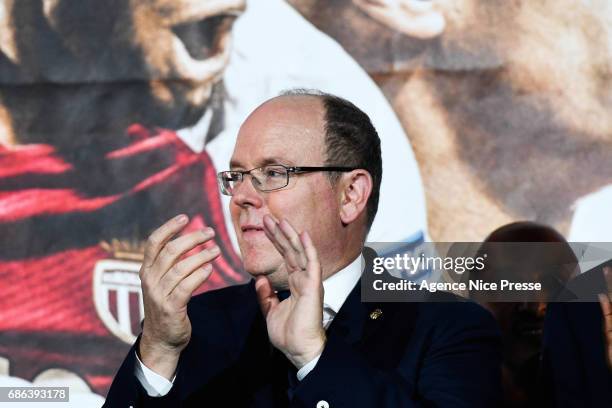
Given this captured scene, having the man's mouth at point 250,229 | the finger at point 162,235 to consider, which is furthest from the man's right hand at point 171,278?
the man's mouth at point 250,229

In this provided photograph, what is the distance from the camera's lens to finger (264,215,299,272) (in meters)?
1.68

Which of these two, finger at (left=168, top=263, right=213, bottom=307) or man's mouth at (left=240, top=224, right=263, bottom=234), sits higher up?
man's mouth at (left=240, top=224, right=263, bottom=234)

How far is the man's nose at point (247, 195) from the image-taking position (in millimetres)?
1970

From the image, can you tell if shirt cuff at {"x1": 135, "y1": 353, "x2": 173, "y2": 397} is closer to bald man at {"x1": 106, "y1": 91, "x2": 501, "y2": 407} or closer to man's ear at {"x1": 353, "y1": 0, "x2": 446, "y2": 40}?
bald man at {"x1": 106, "y1": 91, "x2": 501, "y2": 407}

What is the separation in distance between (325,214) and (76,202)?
4.26ft

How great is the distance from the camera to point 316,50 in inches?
118

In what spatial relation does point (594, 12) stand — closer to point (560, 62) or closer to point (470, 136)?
point (560, 62)

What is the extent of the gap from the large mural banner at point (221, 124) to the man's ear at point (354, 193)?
0.85 meters

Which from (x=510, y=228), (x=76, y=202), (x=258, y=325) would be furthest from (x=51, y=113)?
(x=510, y=228)

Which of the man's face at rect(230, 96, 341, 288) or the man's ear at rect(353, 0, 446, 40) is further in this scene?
the man's ear at rect(353, 0, 446, 40)

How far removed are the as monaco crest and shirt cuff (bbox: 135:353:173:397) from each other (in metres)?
1.16

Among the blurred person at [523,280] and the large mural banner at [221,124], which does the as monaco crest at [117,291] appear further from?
the blurred person at [523,280]

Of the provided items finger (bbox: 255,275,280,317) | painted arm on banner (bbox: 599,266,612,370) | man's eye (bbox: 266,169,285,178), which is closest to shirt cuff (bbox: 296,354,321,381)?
finger (bbox: 255,275,280,317)

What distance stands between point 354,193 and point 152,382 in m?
0.64
